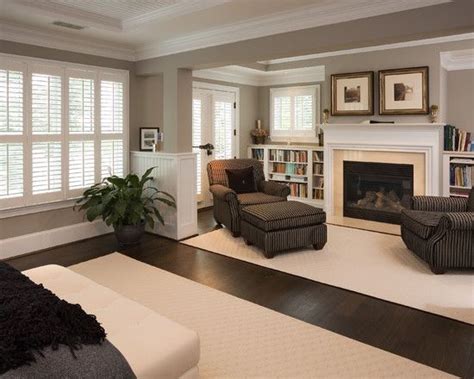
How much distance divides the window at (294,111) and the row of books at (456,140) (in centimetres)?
231

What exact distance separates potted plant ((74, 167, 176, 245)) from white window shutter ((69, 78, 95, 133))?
705 mm

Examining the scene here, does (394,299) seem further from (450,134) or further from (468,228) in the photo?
(450,134)

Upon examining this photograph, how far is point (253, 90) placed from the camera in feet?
26.2

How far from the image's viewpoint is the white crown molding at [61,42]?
4.21 metres

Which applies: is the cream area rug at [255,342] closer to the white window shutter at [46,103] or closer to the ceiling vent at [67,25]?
the white window shutter at [46,103]

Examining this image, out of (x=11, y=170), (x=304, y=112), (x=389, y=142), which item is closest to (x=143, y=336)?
(x=11, y=170)

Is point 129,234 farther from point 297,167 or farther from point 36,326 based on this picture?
point 297,167

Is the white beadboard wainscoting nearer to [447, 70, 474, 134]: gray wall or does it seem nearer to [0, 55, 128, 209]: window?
[0, 55, 128, 209]: window

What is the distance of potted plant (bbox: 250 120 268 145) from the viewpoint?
786cm

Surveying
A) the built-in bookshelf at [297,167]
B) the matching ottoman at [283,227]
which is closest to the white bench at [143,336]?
the matching ottoman at [283,227]

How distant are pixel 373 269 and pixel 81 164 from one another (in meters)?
3.59

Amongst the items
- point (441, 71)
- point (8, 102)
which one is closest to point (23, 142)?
point (8, 102)

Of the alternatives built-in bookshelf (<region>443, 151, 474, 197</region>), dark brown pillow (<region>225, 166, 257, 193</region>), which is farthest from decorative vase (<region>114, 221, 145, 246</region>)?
built-in bookshelf (<region>443, 151, 474, 197</region>)

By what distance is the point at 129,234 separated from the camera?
4.77 m
